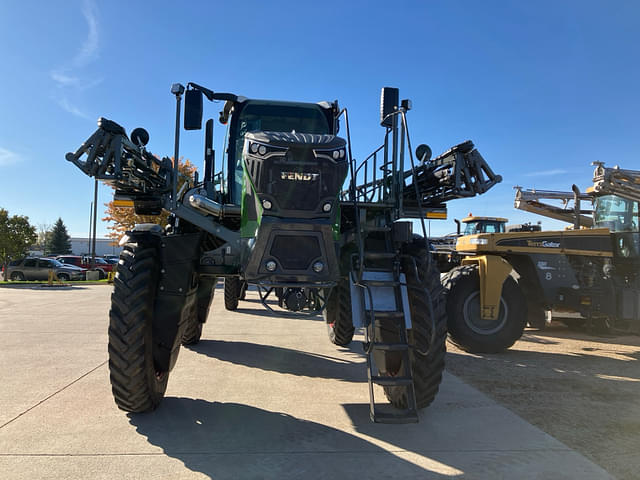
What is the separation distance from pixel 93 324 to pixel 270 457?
264 inches

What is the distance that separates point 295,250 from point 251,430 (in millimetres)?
1503

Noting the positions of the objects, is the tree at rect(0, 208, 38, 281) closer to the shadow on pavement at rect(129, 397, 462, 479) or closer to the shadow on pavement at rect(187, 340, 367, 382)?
the shadow on pavement at rect(187, 340, 367, 382)

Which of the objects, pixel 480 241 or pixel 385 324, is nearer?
pixel 385 324

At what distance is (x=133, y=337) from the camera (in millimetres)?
3547

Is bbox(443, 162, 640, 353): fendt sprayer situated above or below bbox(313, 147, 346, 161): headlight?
below

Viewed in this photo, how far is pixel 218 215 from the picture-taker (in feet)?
13.5

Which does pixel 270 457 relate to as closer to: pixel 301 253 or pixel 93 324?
pixel 301 253

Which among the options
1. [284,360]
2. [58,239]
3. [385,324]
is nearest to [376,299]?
A: [385,324]

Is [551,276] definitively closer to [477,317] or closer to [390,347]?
[477,317]

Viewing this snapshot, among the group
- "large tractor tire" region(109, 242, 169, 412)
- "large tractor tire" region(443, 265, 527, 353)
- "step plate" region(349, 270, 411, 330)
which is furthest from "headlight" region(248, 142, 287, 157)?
"large tractor tire" region(443, 265, 527, 353)

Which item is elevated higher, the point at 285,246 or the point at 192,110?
the point at 192,110

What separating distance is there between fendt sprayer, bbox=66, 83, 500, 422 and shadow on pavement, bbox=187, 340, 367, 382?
4.66ft

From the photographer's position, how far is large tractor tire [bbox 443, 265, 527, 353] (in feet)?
22.5

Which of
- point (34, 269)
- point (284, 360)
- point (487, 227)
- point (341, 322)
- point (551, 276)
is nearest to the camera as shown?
point (284, 360)
